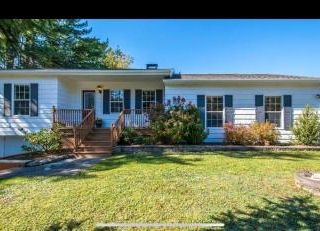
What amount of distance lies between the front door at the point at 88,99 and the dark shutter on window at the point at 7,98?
11.9 ft

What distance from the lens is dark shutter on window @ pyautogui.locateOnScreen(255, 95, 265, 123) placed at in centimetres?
1627

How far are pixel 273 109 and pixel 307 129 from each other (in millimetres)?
1956

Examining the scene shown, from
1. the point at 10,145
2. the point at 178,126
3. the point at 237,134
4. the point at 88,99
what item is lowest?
the point at 10,145

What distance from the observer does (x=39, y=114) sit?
16.5 metres

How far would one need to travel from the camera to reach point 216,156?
12.1m

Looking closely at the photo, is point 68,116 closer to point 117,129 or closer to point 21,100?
point 21,100

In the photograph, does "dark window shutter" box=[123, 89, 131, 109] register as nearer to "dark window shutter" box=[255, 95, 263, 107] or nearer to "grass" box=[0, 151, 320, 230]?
"dark window shutter" box=[255, 95, 263, 107]

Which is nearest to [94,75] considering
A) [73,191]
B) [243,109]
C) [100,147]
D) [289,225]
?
[100,147]

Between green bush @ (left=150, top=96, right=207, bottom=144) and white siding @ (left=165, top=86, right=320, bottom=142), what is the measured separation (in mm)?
1618

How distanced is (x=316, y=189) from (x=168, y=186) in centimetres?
310

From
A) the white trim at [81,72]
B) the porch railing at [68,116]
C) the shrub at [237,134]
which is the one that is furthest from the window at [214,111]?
the porch railing at [68,116]

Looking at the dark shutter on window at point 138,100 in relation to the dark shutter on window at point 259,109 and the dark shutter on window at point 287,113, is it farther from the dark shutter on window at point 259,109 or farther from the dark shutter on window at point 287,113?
the dark shutter on window at point 287,113

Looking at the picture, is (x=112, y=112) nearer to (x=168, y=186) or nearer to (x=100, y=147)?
(x=100, y=147)

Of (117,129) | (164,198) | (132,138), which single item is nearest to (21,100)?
(117,129)
